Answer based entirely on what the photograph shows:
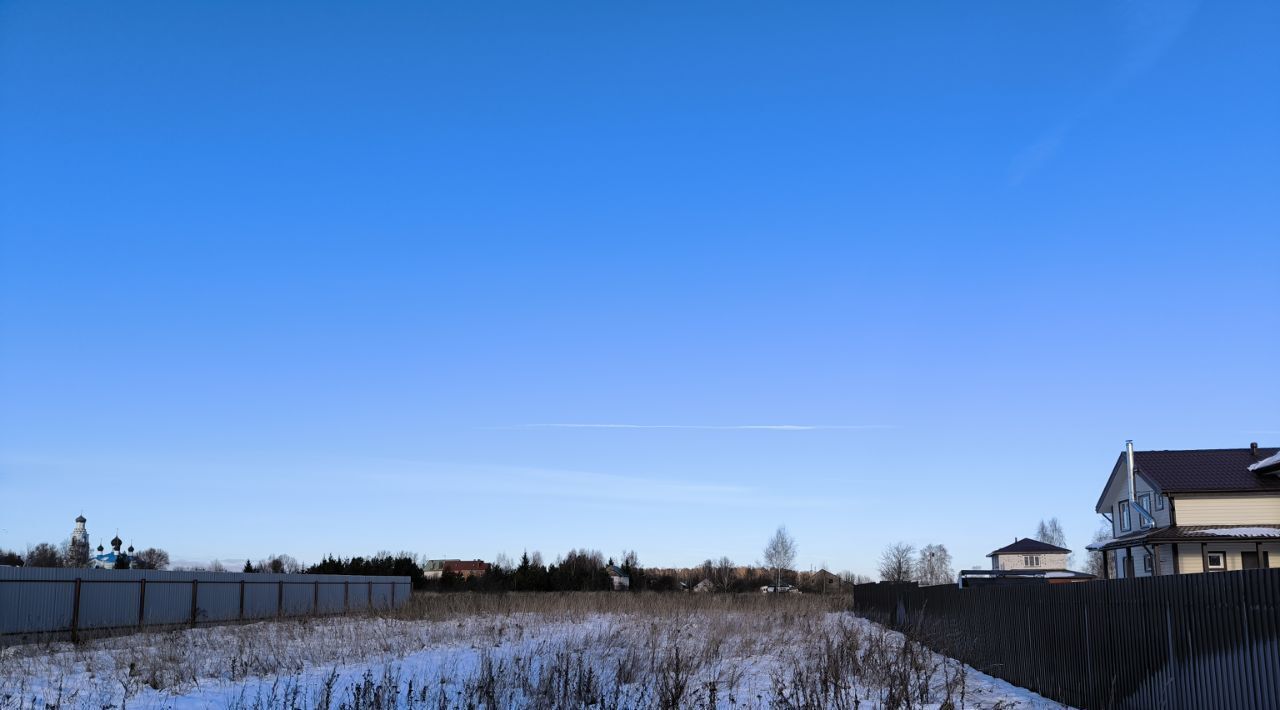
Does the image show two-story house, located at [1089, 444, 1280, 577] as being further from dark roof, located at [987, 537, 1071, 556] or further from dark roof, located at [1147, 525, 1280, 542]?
dark roof, located at [987, 537, 1071, 556]

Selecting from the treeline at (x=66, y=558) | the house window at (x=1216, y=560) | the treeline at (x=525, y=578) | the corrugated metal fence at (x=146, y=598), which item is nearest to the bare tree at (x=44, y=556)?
the treeline at (x=66, y=558)

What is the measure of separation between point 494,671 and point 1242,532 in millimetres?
32479

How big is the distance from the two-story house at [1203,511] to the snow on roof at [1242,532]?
0.12 feet

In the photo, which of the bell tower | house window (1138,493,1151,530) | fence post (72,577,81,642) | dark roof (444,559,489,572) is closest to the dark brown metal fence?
fence post (72,577,81,642)

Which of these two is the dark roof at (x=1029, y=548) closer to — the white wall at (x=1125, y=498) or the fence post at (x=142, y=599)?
the white wall at (x=1125, y=498)

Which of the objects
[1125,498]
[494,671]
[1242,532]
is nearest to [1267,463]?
[1242,532]

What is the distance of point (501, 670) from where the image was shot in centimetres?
1077

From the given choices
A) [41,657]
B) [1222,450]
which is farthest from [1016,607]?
[1222,450]

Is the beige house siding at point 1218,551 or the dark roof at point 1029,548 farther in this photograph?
the dark roof at point 1029,548

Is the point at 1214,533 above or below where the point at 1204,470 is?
below

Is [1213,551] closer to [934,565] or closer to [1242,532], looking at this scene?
[1242,532]

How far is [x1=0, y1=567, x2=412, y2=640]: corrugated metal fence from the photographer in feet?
75.5

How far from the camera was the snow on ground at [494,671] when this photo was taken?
33.9 ft

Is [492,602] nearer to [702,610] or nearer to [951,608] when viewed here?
[702,610]
